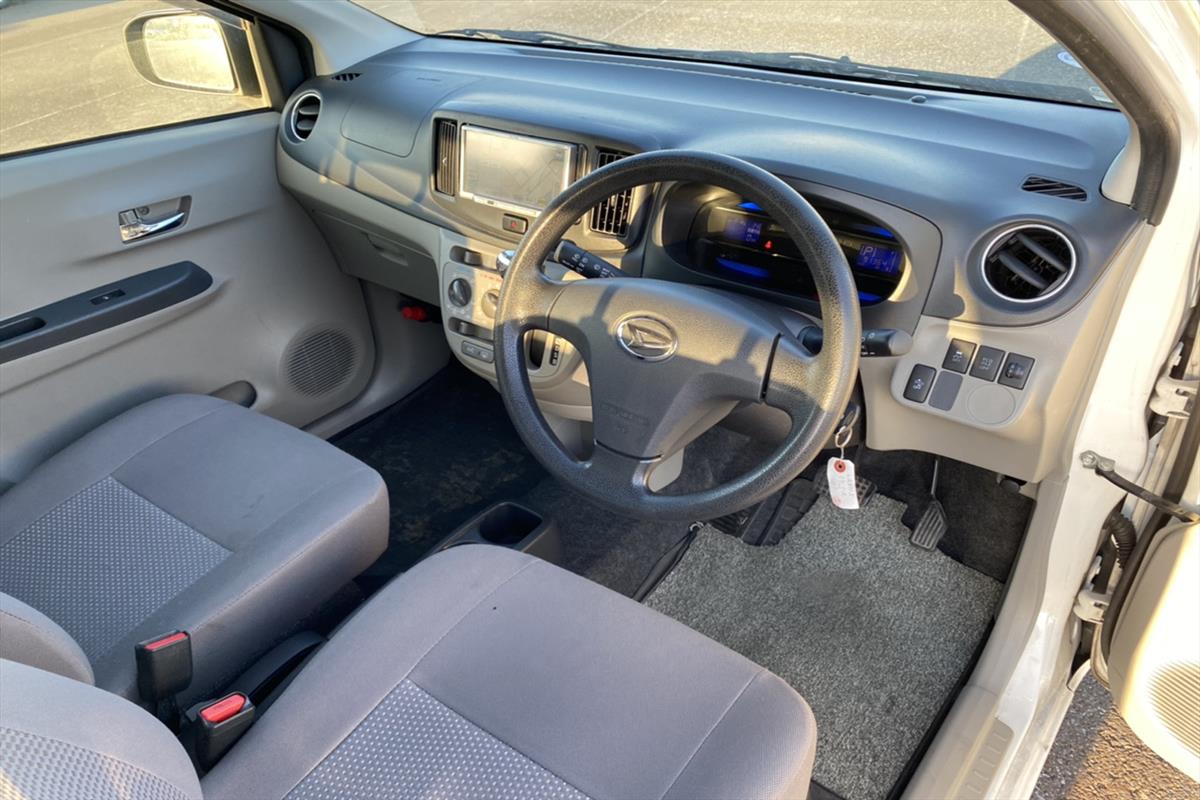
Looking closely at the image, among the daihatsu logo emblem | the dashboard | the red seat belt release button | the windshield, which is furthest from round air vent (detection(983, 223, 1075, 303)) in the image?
the red seat belt release button

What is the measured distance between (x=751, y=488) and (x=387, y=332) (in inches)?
60.7

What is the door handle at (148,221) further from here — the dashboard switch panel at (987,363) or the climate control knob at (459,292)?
the dashboard switch panel at (987,363)

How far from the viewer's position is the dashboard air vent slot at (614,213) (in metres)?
1.55

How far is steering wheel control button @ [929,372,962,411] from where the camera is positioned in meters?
1.40

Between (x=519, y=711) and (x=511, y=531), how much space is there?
0.75 metres

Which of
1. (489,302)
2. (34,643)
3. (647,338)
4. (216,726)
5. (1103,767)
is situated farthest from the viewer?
(489,302)

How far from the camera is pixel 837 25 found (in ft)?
5.88

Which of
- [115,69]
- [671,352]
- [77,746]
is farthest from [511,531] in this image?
[115,69]

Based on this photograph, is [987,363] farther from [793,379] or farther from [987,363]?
[793,379]

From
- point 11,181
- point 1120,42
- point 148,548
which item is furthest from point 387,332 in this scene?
point 1120,42

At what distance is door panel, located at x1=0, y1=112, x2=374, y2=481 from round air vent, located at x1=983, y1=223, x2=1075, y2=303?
1.57 meters

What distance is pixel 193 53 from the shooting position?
2080 mm

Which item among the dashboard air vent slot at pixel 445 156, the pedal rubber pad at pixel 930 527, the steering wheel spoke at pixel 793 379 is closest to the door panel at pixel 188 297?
the dashboard air vent slot at pixel 445 156

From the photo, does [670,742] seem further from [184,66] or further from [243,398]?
[184,66]
